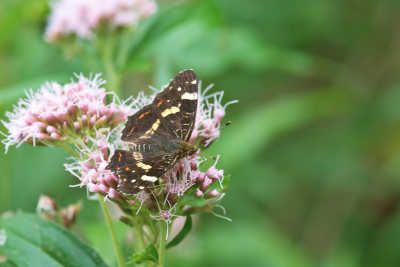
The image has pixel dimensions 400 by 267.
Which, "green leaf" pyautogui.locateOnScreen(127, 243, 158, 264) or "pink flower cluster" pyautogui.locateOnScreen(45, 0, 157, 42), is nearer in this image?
"green leaf" pyautogui.locateOnScreen(127, 243, 158, 264)

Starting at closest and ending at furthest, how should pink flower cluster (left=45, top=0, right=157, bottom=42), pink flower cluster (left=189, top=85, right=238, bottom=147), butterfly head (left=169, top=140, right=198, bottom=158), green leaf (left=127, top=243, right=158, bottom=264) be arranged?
green leaf (left=127, top=243, right=158, bottom=264) < butterfly head (left=169, top=140, right=198, bottom=158) < pink flower cluster (left=189, top=85, right=238, bottom=147) < pink flower cluster (left=45, top=0, right=157, bottom=42)

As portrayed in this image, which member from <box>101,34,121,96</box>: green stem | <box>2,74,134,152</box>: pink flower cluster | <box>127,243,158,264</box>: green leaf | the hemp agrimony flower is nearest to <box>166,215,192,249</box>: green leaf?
the hemp agrimony flower

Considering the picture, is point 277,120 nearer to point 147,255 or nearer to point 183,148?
point 183,148

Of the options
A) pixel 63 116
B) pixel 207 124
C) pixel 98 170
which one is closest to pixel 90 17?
pixel 63 116

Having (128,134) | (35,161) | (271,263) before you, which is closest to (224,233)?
(271,263)

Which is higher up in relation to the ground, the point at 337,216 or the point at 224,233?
the point at 337,216

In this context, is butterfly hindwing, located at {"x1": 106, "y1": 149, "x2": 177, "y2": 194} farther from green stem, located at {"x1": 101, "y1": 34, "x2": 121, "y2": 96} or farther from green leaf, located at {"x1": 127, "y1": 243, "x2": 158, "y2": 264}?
green stem, located at {"x1": 101, "y1": 34, "x2": 121, "y2": 96}

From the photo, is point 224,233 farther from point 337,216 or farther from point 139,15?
point 139,15
